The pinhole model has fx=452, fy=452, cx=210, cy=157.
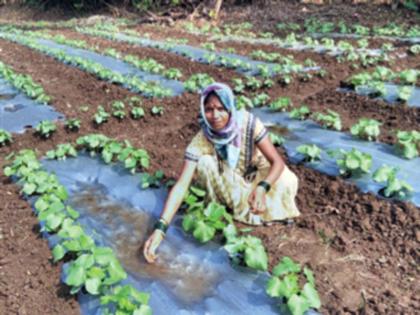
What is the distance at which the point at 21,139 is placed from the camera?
5312mm

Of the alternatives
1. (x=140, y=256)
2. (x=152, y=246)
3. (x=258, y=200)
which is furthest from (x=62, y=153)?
(x=258, y=200)

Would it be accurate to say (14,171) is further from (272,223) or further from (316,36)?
(316,36)

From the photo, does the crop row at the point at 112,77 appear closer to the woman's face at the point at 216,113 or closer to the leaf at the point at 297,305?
the woman's face at the point at 216,113

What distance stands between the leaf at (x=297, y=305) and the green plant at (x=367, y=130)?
246 centimetres

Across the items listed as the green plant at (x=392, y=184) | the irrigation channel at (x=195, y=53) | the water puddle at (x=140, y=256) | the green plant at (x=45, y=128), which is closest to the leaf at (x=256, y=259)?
the water puddle at (x=140, y=256)

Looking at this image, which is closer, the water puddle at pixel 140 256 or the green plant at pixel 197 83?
the water puddle at pixel 140 256

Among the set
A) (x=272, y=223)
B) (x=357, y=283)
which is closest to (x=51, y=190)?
(x=272, y=223)

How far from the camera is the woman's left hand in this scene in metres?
2.86

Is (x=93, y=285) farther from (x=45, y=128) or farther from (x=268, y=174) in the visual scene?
(x=45, y=128)

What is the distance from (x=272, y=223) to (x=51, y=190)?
5.70 ft

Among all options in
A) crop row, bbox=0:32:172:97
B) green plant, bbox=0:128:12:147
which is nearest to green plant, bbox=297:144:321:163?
crop row, bbox=0:32:172:97

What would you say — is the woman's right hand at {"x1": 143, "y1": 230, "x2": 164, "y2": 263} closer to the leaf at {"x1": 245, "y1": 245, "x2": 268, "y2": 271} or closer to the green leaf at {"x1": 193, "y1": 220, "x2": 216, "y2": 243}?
the green leaf at {"x1": 193, "y1": 220, "x2": 216, "y2": 243}

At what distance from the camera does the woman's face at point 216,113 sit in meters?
2.80

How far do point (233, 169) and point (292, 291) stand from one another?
99cm
